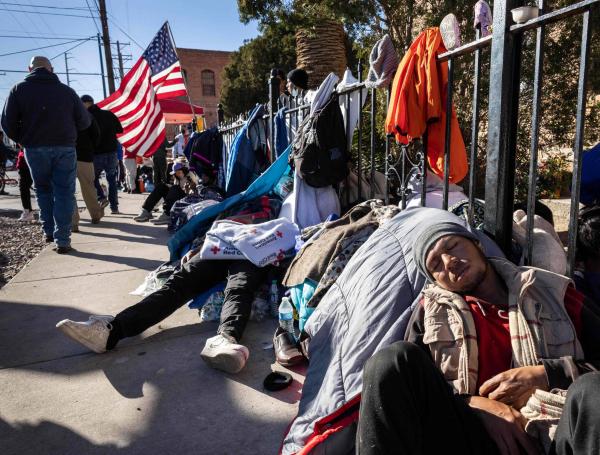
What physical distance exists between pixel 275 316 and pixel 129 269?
2.10 m

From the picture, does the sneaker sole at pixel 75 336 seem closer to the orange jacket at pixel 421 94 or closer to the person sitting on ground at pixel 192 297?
the person sitting on ground at pixel 192 297

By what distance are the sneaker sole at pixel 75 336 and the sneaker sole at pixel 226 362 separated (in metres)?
0.76

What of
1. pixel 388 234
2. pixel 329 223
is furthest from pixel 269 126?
pixel 388 234

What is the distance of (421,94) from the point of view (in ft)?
9.02

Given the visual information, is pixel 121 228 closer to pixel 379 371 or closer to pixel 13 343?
pixel 13 343

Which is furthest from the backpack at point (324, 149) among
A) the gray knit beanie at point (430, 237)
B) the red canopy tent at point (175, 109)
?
the red canopy tent at point (175, 109)

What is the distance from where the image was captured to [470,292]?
1860 mm

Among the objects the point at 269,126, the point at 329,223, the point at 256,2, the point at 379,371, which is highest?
the point at 256,2

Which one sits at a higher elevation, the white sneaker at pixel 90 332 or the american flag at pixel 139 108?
the american flag at pixel 139 108

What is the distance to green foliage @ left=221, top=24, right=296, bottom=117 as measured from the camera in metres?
20.2

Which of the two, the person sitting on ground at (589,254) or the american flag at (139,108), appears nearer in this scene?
the person sitting on ground at (589,254)

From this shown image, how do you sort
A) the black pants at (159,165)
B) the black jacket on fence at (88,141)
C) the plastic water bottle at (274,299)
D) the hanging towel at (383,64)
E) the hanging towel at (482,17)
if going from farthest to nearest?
the black pants at (159,165) → the black jacket on fence at (88,141) → the plastic water bottle at (274,299) → the hanging towel at (383,64) → the hanging towel at (482,17)

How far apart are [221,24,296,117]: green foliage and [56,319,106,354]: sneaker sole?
1780 centimetres

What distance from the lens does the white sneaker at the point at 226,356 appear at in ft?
8.14
